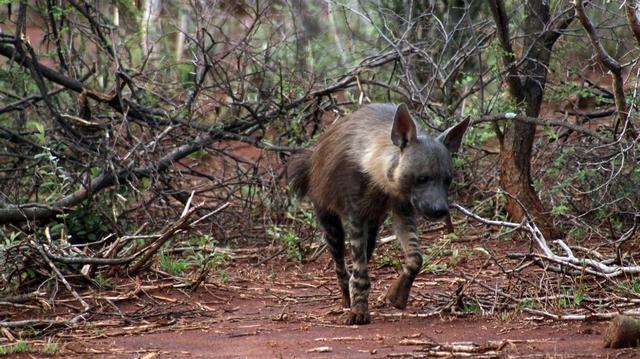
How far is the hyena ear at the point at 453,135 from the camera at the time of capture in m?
6.02

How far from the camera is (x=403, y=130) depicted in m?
5.93

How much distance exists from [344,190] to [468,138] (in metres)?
2.57

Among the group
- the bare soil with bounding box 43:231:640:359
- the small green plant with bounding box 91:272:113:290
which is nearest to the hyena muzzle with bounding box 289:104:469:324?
the bare soil with bounding box 43:231:640:359

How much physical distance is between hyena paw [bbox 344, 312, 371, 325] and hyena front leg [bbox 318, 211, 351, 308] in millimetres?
607

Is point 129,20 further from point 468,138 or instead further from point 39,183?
point 468,138

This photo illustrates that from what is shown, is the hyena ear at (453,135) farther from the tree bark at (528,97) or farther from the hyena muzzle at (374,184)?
the tree bark at (528,97)

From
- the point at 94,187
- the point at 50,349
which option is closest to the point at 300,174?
the point at 94,187

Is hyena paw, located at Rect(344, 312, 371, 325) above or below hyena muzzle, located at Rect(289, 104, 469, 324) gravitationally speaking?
below

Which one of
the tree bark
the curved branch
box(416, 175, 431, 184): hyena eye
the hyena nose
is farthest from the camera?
the tree bark

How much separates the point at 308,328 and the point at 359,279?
510mm

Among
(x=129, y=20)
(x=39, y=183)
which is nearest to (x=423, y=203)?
(x=39, y=183)

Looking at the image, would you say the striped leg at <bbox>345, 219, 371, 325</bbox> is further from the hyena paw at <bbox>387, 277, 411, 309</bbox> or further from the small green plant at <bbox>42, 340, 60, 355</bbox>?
the small green plant at <bbox>42, 340, 60, 355</bbox>

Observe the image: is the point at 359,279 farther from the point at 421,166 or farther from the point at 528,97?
the point at 528,97

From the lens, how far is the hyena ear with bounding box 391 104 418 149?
19.2ft
